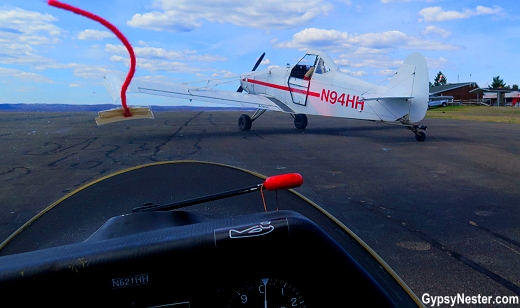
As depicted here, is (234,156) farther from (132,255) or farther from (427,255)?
(132,255)

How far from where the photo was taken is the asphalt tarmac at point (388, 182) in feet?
15.0

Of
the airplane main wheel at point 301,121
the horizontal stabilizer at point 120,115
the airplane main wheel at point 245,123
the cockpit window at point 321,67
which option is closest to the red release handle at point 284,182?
the horizontal stabilizer at point 120,115

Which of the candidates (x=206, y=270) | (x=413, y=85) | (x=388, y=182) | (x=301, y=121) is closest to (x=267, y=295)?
(x=206, y=270)

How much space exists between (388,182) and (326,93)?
984 centimetres

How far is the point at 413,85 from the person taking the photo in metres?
16.2

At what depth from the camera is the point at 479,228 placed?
5668 millimetres

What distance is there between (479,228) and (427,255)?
4.49 ft

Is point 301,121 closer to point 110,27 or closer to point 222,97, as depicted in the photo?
point 222,97

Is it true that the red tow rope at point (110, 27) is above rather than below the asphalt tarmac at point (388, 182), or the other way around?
above

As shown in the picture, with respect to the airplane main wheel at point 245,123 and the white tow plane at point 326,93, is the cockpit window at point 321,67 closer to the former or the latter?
the white tow plane at point 326,93

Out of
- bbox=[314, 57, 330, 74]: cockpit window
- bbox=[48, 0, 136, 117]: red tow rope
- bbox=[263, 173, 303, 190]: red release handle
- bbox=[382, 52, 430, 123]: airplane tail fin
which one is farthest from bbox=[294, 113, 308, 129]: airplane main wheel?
bbox=[48, 0, 136, 117]: red tow rope

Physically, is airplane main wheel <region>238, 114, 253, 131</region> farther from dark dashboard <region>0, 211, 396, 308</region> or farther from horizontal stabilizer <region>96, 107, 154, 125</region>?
dark dashboard <region>0, 211, 396, 308</region>
